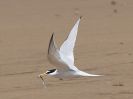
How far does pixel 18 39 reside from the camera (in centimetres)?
1590

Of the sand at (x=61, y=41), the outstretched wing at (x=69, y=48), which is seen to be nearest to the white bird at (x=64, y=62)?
the outstretched wing at (x=69, y=48)

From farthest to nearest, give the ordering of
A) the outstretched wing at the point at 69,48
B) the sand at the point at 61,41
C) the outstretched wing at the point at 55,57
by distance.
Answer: the sand at the point at 61,41 < the outstretched wing at the point at 69,48 < the outstretched wing at the point at 55,57

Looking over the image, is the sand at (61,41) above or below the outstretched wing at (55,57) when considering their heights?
below

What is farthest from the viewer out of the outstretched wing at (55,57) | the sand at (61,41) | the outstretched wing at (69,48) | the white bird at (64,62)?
the sand at (61,41)

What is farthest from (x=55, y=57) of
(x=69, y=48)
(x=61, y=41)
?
(x=61, y=41)

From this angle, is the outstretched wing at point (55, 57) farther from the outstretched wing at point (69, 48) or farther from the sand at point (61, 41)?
the sand at point (61, 41)

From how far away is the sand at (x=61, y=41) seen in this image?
1062 cm

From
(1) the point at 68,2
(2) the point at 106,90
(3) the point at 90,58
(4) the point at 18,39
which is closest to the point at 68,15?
(1) the point at 68,2

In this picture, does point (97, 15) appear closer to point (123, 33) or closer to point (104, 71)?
point (123, 33)

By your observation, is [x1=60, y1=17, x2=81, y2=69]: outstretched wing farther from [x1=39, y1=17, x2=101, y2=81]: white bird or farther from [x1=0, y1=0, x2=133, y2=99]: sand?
[x1=0, y1=0, x2=133, y2=99]: sand

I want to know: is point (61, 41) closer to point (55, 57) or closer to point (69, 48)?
point (69, 48)

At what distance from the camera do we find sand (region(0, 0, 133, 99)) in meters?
10.6

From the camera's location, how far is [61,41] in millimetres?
15414

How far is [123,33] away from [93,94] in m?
6.34
